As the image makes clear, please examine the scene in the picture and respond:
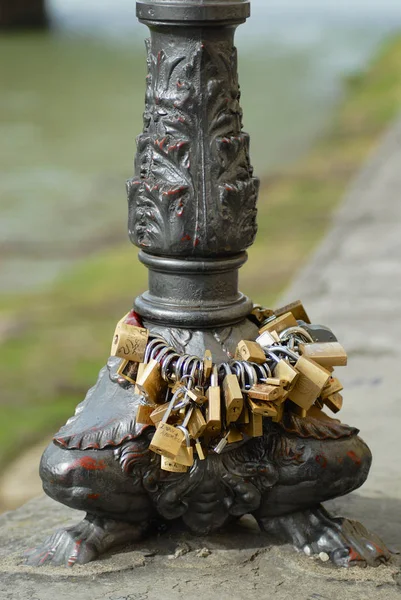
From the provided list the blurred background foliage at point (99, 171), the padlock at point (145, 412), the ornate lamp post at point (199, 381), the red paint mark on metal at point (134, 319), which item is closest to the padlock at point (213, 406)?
the ornate lamp post at point (199, 381)

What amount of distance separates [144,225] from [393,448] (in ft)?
3.85

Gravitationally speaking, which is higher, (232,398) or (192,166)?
(192,166)

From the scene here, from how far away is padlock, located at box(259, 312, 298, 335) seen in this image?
2.48 metres

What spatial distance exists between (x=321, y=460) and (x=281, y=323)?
0.31m

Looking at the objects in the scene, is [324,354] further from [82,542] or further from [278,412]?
[82,542]

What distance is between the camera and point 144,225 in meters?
2.37

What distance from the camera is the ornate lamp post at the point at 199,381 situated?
228 centimetres

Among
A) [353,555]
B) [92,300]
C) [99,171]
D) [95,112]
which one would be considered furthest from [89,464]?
[95,112]

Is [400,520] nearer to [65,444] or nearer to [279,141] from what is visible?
[65,444]

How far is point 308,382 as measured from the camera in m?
2.32

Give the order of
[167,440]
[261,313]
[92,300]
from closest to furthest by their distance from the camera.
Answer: [167,440] → [261,313] → [92,300]

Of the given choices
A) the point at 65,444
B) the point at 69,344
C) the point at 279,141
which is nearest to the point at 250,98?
the point at 279,141

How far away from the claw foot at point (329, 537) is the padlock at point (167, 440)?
0.37 m

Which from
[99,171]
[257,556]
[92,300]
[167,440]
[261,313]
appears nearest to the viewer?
[167,440]
